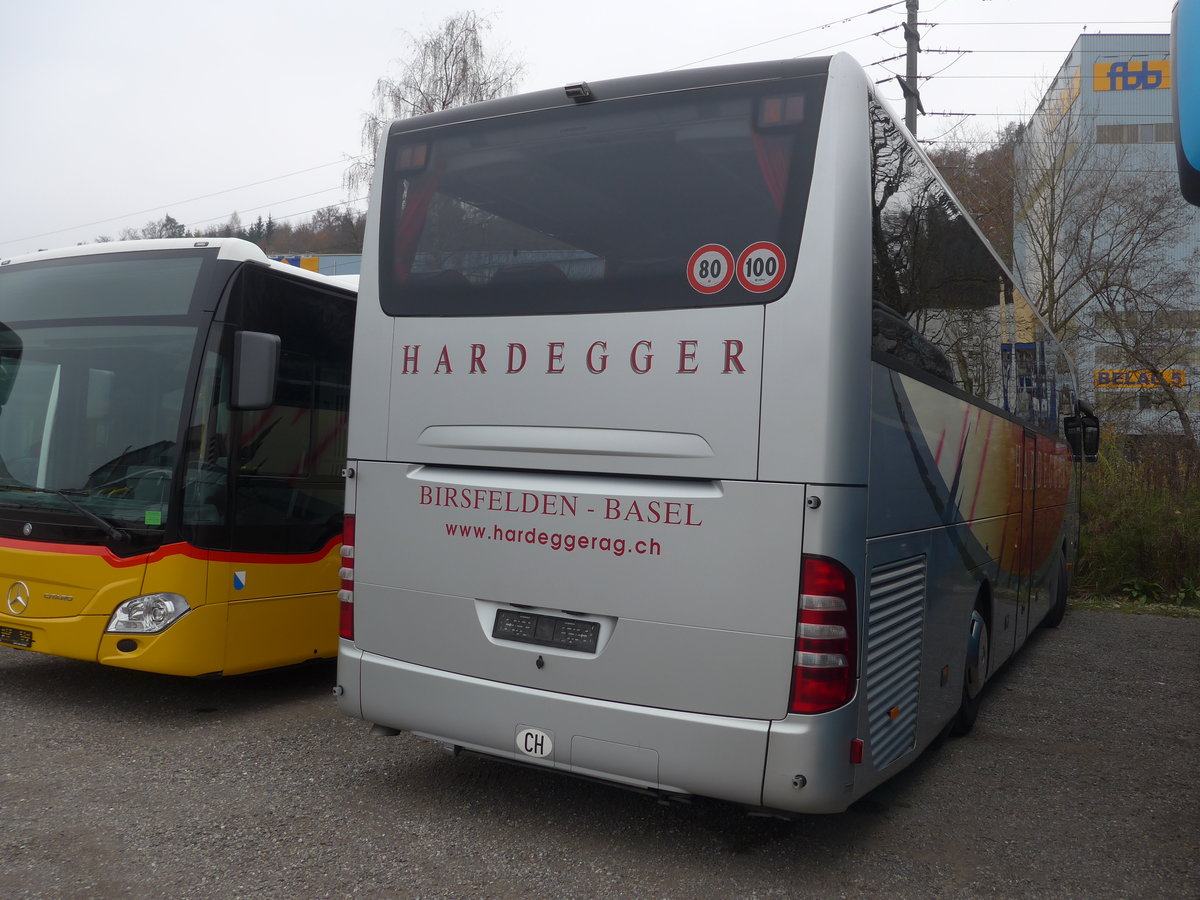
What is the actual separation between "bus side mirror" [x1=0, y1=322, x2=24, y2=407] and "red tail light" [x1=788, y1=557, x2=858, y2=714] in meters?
5.43

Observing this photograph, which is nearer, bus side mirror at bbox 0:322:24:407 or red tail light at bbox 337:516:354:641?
red tail light at bbox 337:516:354:641

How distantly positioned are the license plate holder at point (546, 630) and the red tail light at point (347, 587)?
32.8 inches

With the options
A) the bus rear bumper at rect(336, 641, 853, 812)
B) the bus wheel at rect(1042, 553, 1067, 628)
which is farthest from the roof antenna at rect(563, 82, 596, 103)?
the bus wheel at rect(1042, 553, 1067, 628)

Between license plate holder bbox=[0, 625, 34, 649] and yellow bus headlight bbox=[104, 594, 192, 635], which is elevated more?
yellow bus headlight bbox=[104, 594, 192, 635]

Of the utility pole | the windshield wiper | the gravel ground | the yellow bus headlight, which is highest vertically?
the utility pole

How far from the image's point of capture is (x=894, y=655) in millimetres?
4445

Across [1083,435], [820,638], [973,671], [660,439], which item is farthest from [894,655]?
[1083,435]

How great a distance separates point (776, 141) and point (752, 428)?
1115mm

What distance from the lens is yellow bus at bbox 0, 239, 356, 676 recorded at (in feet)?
19.8

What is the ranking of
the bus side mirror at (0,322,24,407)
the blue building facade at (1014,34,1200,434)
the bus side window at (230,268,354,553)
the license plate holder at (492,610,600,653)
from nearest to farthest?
the license plate holder at (492,610,600,653)
the bus side window at (230,268,354,553)
the bus side mirror at (0,322,24,407)
the blue building facade at (1014,34,1200,434)

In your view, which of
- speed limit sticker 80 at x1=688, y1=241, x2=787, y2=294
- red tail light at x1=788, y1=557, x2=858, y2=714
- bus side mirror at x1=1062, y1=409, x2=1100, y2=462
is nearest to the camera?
red tail light at x1=788, y1=557, x2=858, y2=714

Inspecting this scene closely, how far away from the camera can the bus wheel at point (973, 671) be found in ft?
20.3

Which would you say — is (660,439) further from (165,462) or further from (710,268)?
(165,462)

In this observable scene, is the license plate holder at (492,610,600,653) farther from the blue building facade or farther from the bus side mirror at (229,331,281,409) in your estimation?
the blue building facade
